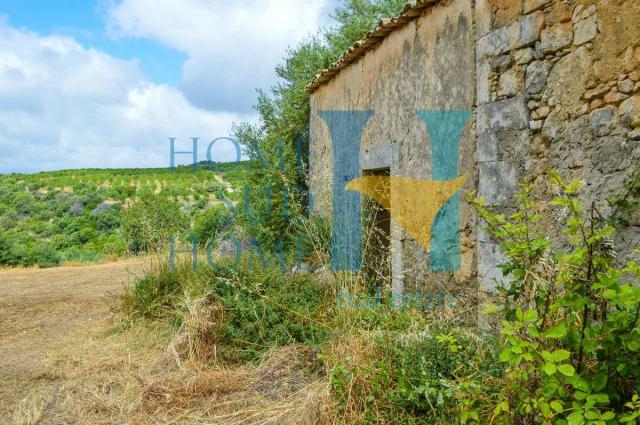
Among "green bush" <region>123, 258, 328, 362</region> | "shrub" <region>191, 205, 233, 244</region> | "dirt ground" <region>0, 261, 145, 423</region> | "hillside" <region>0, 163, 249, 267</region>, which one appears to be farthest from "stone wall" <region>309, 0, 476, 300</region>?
"hillside" <region>0, 163, 249, 267</region>

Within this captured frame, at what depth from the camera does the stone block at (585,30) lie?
286cm

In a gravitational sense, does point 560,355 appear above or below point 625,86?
below

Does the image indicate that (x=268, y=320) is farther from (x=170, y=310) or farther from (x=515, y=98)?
(x=515, y=98)

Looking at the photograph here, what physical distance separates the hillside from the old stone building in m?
10.1

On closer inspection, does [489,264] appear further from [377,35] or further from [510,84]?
[377,35]

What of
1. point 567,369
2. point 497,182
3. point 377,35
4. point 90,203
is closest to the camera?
point 567,369

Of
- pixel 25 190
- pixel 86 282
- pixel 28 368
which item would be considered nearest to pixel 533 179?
pixel 28 368

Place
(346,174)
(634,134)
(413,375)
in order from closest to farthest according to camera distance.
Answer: (634,134)
(413,375)
(346,174)

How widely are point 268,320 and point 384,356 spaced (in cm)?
161

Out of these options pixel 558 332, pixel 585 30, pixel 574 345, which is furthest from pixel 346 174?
pixel 558 332

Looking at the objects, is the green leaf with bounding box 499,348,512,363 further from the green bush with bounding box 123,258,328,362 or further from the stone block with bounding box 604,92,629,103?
the green bush with bounding box 123,258,328,362

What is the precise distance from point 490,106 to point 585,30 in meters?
0.85

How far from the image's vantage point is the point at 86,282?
9.15m

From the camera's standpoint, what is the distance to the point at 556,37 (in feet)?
10.2
